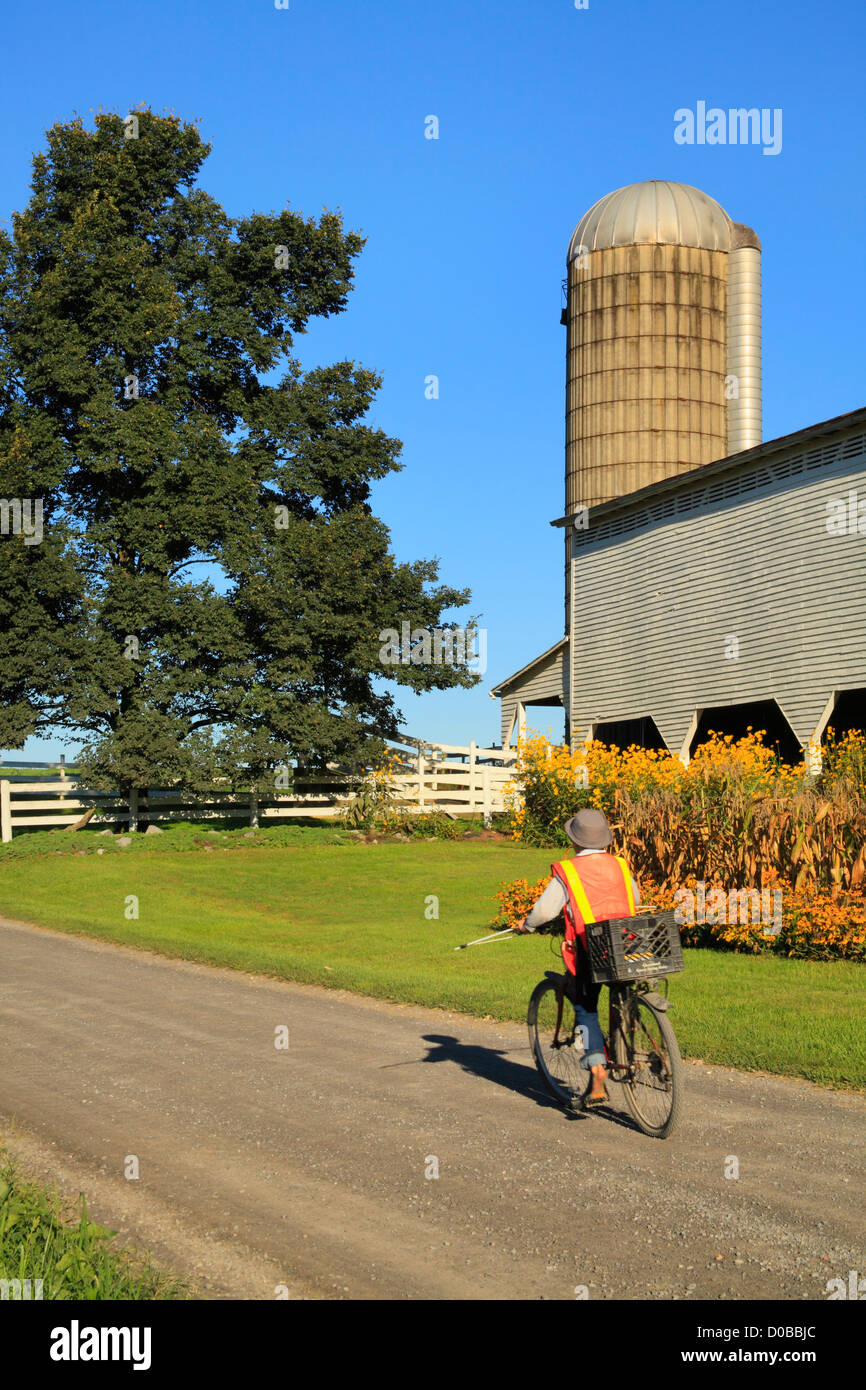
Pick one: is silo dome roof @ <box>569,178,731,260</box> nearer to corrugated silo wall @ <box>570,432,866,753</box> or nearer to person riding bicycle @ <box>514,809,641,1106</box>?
corrugated silo wall @ <box>570,432,866,753</box>

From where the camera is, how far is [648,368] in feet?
147

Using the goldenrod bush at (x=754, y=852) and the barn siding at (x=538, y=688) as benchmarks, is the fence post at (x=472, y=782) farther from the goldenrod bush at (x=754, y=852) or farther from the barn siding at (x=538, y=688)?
the goldenrod bush at (x=754, y=852)

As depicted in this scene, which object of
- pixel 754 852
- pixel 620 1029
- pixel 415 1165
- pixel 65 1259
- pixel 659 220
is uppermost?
pixel 659 220

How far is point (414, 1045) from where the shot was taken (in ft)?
30.5

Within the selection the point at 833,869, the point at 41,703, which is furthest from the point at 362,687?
the point at 833,869

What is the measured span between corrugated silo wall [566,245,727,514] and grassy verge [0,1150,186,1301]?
41373mm

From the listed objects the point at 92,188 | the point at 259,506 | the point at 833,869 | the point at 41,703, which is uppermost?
the point at 92,188

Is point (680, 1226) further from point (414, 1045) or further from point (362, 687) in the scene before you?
point (362, 687)

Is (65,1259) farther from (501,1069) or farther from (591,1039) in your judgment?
(501,1069)

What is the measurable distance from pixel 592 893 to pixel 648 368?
40.5m

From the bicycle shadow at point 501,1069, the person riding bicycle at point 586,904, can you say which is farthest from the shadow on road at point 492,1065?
the person riding bicycle at point 586,904

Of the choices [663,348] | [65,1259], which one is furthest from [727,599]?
[65,1259]

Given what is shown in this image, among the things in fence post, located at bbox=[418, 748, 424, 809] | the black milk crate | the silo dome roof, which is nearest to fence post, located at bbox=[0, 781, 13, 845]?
fence post, located at bbox=[418, 748, 424, 809]

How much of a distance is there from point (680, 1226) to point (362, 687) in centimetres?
2832
